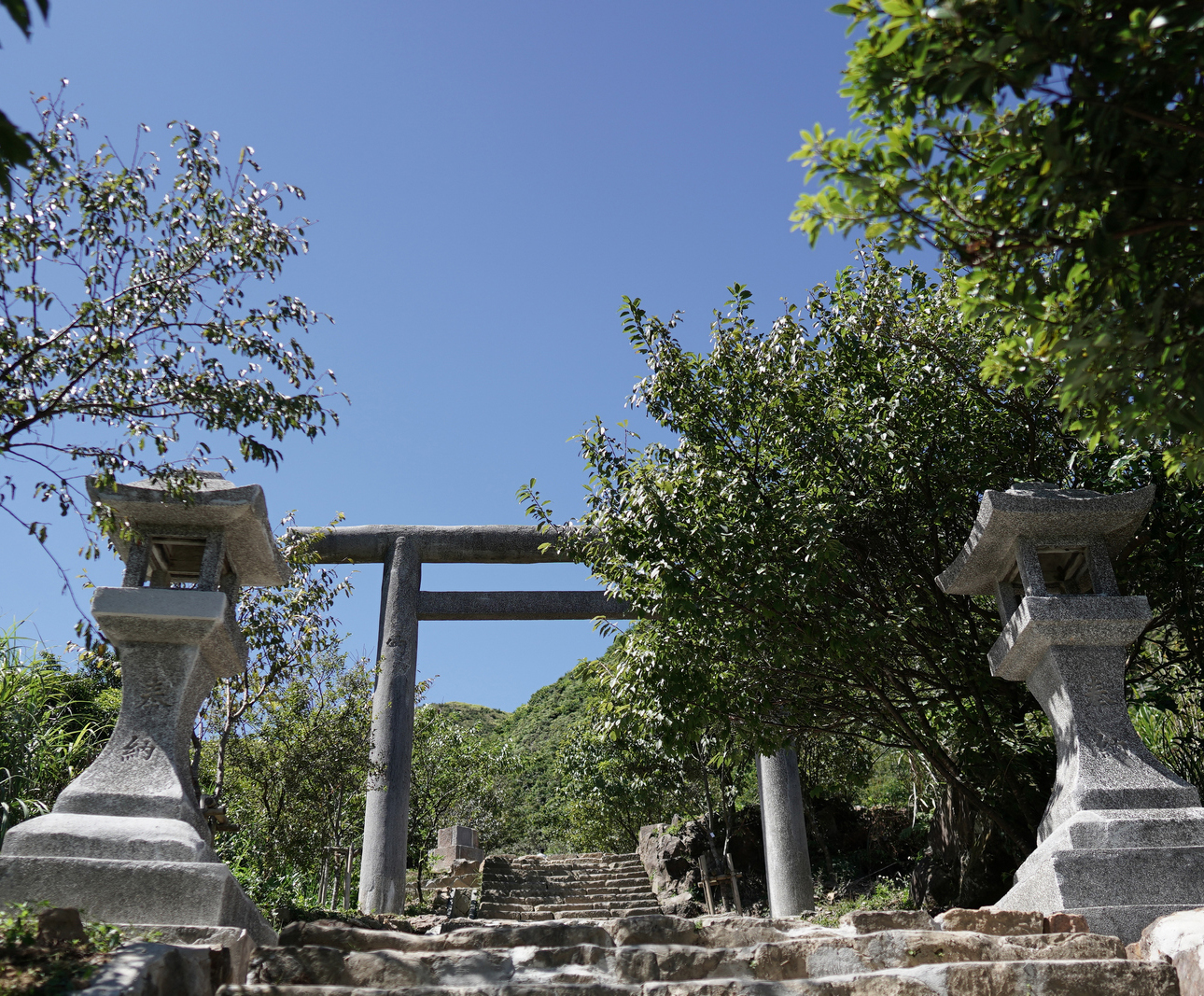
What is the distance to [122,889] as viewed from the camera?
4.08m

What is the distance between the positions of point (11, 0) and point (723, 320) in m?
6.17

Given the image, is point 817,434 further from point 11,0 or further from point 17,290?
point 11,0

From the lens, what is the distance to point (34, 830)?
13.6 ft

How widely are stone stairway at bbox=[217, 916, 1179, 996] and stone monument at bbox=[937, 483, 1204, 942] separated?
1.23 ft

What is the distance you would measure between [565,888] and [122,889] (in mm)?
13421

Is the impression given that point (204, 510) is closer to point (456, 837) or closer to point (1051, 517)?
point (1051, 517)

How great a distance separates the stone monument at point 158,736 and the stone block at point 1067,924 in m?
3.71

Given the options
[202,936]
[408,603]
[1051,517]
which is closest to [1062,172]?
[1051,517]

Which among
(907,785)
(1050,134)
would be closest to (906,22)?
(1050,134)

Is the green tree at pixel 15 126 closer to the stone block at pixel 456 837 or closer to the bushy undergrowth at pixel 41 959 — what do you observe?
the bushy undergrowth at pixel 41 959

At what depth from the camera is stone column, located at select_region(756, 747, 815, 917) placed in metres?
10.3

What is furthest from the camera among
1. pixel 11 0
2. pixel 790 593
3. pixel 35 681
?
pixel 35 681

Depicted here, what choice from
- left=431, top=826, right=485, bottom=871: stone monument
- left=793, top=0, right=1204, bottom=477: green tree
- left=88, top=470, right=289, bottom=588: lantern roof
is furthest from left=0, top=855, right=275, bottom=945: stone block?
left=431, top=826, right=485, bottom=871: stone monument

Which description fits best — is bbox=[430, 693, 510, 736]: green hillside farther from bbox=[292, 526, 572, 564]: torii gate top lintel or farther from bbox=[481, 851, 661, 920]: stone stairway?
bbox=[292, 526, 572, 564]: torii gate top lintel
